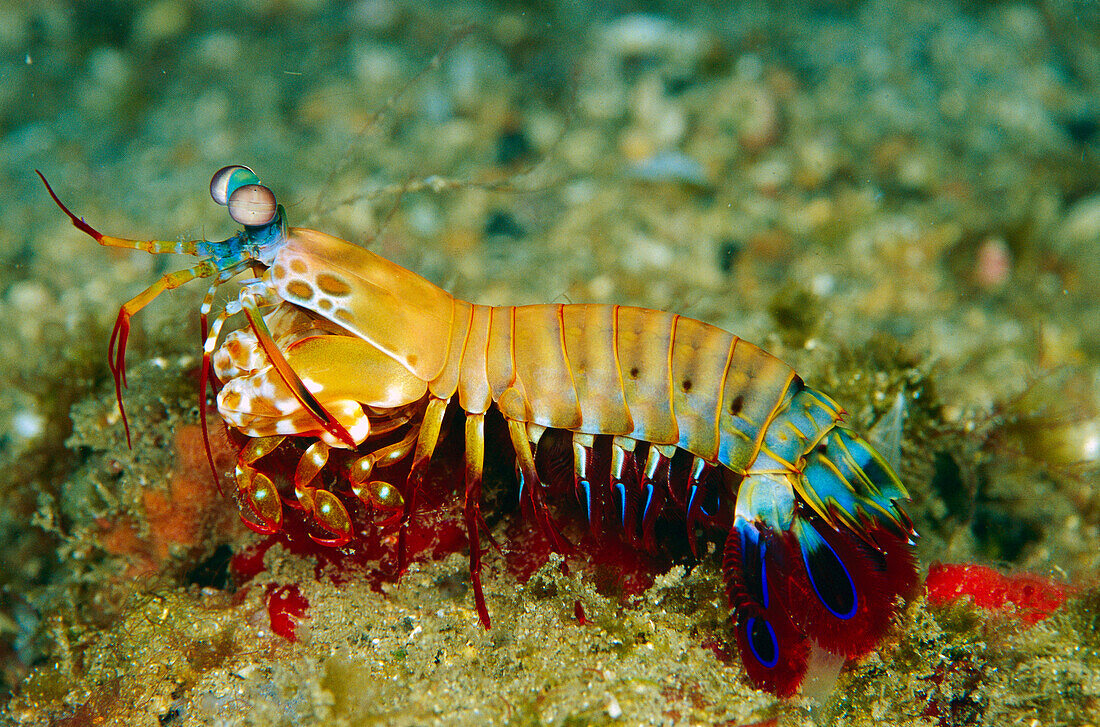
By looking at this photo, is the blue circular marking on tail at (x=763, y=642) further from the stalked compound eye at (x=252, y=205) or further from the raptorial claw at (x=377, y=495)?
the stalked compound eye at (x=252, y=205)

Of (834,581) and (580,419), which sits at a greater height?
(580,419)

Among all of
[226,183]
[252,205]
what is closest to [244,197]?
[252,205]

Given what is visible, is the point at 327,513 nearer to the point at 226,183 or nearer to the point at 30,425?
the point at 226,183

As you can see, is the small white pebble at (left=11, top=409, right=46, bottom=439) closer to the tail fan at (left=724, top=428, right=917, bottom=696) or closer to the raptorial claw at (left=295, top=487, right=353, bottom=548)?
the raptorial claw at (left=295, top=487, right=353, bottom=548)

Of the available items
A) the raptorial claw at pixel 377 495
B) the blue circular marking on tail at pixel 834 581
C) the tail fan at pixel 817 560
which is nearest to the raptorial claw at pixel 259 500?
the raptorial claw at pixel 377 495

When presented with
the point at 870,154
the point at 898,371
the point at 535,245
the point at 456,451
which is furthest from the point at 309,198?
the point at 870,154

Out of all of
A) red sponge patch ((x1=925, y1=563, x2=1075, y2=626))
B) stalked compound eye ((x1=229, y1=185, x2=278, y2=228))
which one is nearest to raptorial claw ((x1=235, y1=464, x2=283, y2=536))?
stalked compound eye ((x1=229, y1=185, x2=278, y2=228))
